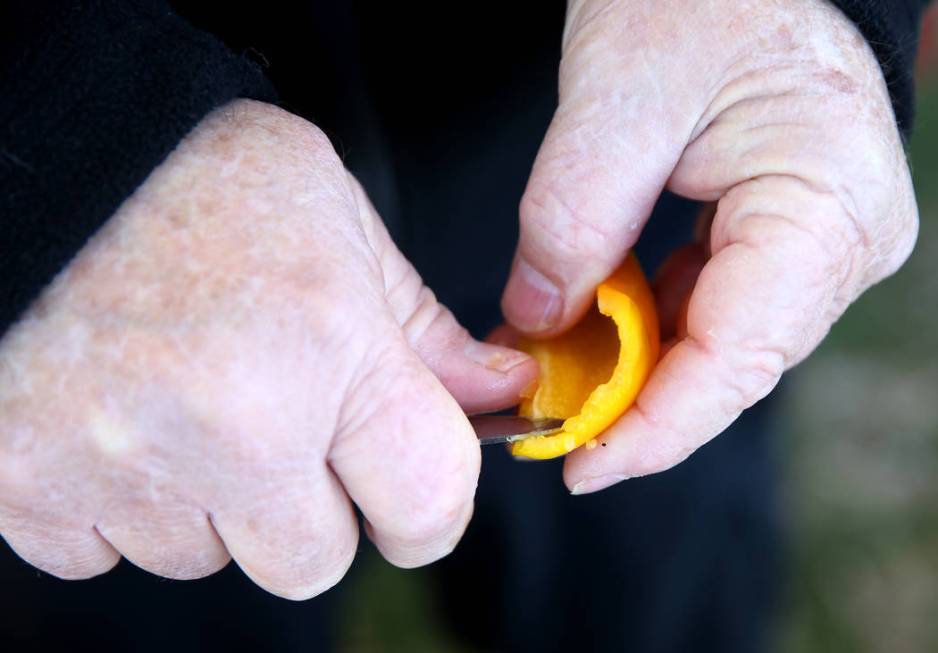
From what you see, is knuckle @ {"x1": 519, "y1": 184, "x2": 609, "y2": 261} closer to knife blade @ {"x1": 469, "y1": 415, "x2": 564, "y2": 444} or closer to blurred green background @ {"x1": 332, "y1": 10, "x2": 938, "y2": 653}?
knife blade @ {"x1": 469, "y1": 415, "x2": 564, "y2": 444}

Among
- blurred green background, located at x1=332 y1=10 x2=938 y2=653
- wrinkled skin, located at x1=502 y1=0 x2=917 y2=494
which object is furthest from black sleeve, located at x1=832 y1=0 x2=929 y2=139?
blurred green background, located at x1=332 y1=10 x2=938 y2=653

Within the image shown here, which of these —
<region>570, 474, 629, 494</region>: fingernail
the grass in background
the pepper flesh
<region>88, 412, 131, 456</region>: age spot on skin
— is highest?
<region>88, 412, 131, 456</region>: age spot on skin

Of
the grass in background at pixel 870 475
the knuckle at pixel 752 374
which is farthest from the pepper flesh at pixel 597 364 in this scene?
the grass in background at pixel 870 475

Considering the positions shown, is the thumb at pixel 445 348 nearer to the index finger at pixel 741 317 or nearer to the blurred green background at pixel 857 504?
the index finger at pixel 741 317

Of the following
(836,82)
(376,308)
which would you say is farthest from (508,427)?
(836,82)

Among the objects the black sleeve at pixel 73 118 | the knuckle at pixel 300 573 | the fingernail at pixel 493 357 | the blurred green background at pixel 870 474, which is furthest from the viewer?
the blurred green background at pixel 870 474

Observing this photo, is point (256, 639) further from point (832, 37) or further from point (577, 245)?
point (832, 37)
